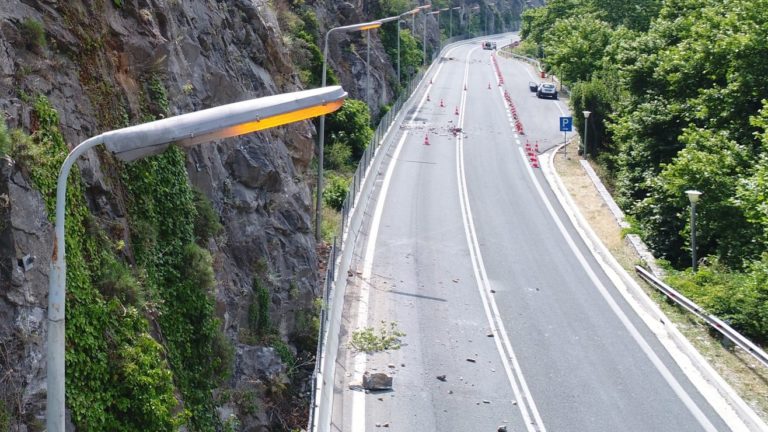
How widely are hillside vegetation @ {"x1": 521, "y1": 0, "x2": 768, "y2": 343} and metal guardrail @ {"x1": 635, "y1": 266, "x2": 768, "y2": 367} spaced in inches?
15.5

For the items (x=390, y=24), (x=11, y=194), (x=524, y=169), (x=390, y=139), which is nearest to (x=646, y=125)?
(x=524, y=169)

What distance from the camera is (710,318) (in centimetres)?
1928

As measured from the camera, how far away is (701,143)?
85.5 feet

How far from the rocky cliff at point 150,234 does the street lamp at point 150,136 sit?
1665 mm

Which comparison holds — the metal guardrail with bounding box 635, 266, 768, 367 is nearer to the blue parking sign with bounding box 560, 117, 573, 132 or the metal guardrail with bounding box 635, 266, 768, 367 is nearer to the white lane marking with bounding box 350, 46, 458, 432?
the white lane marking with bounding box 350, 46, 458, 432

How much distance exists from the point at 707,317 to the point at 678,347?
3.33 feet

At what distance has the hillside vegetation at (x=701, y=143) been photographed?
20859mm

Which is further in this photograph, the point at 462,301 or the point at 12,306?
the point at 462,301

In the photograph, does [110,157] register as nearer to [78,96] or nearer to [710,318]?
[78,96]

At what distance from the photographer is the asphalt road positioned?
1630 centimetres

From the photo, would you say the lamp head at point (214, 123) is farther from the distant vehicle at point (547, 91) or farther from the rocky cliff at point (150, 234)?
the distant vehicle at point (547, 91)

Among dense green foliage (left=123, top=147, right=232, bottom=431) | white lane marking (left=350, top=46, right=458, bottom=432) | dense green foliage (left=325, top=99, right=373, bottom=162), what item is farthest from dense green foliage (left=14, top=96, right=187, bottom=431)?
dense green foliage (left=325, top=99, right=373, bottom=162)

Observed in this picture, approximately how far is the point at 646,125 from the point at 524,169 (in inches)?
350

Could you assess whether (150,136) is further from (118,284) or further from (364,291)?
(364,291)
